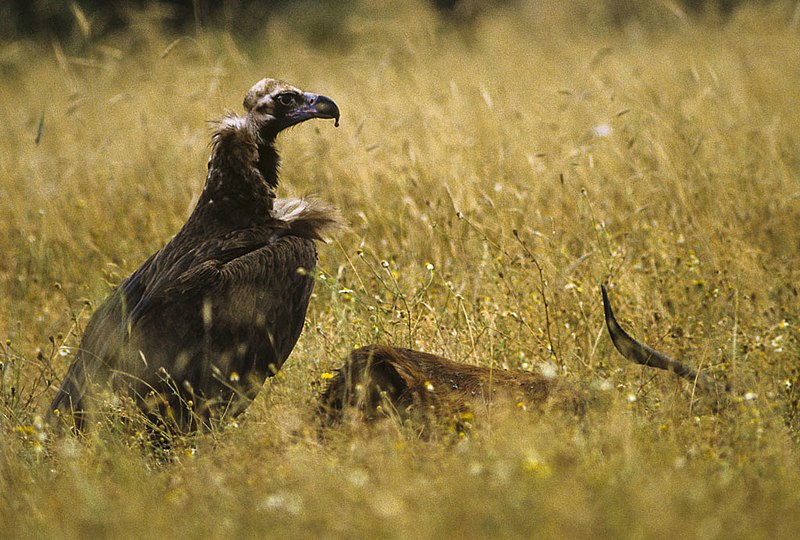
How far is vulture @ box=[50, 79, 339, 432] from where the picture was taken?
3.83 metres

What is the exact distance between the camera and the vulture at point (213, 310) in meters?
3.83

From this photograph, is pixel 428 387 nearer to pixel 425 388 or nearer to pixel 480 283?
pixel 425 388

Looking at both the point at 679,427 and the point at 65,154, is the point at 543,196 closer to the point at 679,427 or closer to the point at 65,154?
the point at 679,427

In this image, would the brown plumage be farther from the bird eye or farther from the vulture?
the bird eye

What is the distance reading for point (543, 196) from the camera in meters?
6.11

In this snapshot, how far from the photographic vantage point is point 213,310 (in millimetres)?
3852

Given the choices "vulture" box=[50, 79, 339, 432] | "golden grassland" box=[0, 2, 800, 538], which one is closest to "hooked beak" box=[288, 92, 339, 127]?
"vulture" box=[50, 79, 339, 432]

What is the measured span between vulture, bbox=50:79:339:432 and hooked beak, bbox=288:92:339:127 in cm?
23

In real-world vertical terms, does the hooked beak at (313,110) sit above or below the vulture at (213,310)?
above

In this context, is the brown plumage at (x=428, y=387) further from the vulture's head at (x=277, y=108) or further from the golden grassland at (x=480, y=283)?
the vulture's head at (x=277, y=108)

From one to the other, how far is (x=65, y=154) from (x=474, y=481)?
6.82m

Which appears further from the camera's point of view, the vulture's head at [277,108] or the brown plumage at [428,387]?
the vulture's head at [277,108]

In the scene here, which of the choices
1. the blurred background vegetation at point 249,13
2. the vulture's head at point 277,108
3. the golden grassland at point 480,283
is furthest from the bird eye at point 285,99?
the blurred background vegetation at point 249,13

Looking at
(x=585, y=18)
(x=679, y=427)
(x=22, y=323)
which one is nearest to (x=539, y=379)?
(x=679, y=427)
